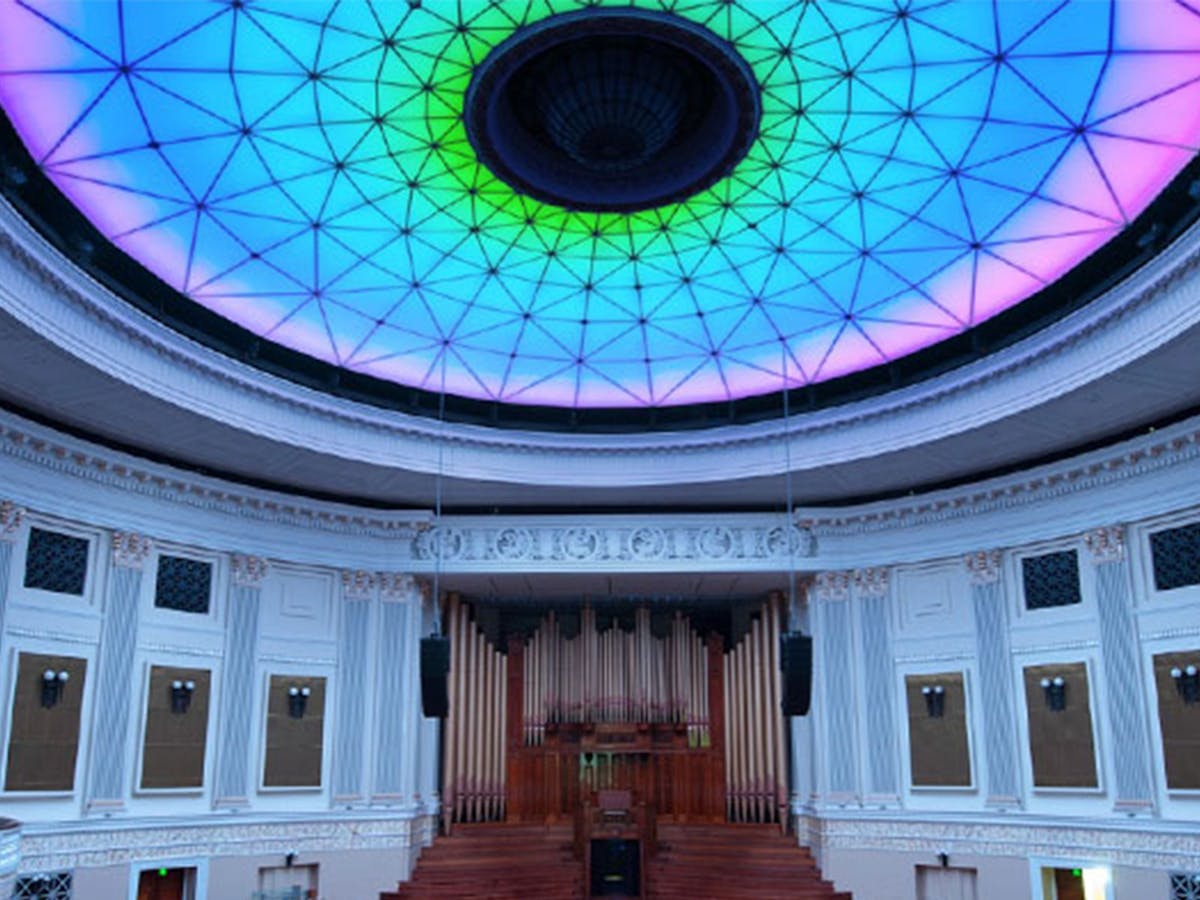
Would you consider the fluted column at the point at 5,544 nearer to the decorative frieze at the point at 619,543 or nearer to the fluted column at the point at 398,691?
the fluted column at the point at 398,691

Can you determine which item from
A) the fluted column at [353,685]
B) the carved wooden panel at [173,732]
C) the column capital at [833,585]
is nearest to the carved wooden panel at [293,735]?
the fluted column at [353,685]

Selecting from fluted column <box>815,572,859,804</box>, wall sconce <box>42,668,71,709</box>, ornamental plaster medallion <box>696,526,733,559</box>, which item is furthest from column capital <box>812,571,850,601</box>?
wall sconce <box>42,668,71,709</box>

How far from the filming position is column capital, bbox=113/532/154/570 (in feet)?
59.2

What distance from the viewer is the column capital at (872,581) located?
21309 millimetres

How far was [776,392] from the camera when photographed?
816 inches

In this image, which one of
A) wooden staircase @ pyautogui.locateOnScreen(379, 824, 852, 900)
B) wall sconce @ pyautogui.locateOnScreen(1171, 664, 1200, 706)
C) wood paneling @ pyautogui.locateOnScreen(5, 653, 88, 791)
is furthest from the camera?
wooden staircase @ pyautogui.locateOnScreen(379, 824, 852, 900)

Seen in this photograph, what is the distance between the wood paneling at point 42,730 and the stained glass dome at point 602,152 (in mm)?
5951

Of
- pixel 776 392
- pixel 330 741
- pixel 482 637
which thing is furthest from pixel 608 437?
pixel 330 741

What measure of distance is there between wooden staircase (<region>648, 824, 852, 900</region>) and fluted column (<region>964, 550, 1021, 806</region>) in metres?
3.54

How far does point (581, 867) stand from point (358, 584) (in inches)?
273

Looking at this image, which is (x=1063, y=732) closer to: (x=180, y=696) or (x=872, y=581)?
(x=872, y=581)

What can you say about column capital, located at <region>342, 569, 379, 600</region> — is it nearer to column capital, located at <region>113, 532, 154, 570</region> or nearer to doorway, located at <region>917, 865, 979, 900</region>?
column capital, located at <region>113, 532, 154, 570</region>

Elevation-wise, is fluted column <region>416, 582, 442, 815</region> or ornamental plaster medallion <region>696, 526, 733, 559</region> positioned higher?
ornamental plaster medallion <region>696, 526, 733, 559</region>

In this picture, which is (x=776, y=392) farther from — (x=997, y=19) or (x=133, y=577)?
(x=133, y=577)
